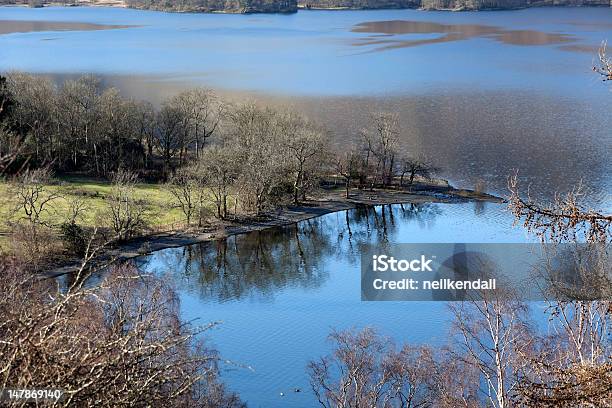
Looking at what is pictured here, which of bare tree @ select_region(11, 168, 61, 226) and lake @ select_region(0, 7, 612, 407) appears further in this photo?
bare tree @ select_region(11, 168, 61, 226)

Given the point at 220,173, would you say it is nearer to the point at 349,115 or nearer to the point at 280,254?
the point at 280,254

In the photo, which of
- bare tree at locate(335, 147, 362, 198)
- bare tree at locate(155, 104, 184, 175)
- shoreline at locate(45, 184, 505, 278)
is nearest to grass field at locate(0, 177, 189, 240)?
shoreline at locate(45, 184, 505, 278)

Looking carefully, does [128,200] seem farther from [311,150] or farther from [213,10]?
[213,10]

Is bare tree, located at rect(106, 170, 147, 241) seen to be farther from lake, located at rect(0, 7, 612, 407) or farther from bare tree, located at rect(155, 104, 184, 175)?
bare tree, located at rect(155, 104, 184, 175)

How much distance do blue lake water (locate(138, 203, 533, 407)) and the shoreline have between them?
1.49 ft

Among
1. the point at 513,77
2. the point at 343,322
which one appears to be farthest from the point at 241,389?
the point at 513,77

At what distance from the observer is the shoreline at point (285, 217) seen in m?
23.8

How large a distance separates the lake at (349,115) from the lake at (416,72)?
151mm

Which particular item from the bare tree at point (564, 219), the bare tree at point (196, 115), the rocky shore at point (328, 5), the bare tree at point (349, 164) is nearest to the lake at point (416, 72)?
the bare tree at point (349, 164)

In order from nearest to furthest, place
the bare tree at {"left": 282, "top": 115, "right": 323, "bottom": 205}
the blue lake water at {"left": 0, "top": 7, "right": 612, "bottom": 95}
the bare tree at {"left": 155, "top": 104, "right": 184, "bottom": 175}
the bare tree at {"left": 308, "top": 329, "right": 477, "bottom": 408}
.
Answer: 1. the bare tree at {"left": 308, "top": 329, "right": 477, "bottom": 408}
2. the bare tree at {"left": 282, "top": 115, "right": 323, "bottom": 205}
3. the bare tree at {"left": 155, "top": 104, "right": 184, "bottom": 175}
4. the blue lake water at {"left": 0, "top": 7, "right": 612, "bottom": 95}

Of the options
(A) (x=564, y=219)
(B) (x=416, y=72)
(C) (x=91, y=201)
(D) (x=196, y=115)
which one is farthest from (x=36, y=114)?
(A) (x=564, y=219)

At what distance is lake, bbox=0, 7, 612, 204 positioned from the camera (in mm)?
33188

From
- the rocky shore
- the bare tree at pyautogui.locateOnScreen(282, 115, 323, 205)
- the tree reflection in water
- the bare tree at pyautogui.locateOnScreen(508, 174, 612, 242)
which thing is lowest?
the tree reflection in water

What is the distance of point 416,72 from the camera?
52906 millimetres
